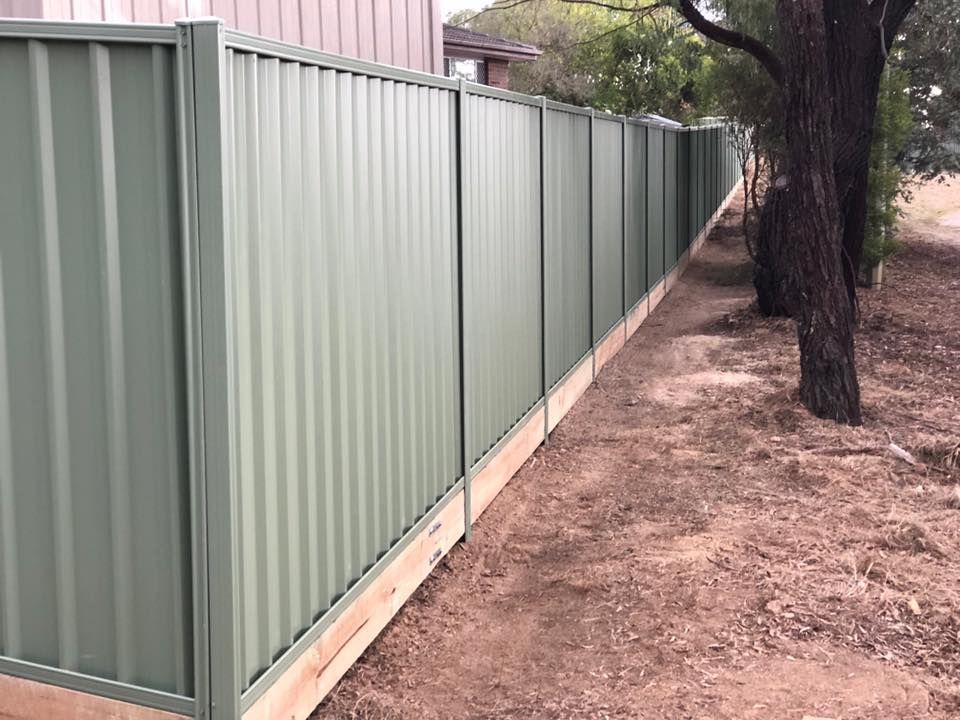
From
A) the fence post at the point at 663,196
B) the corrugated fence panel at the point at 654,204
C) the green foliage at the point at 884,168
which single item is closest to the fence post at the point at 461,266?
the corrugated fence panel at the point at 654,204

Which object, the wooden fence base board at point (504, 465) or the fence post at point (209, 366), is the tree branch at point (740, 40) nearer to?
the wooden fence base board at point (504, 465)

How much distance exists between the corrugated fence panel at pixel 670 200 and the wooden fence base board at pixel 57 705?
38.7ft

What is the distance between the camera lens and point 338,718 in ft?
12.0

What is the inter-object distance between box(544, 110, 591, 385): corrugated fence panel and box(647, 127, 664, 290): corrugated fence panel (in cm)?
395

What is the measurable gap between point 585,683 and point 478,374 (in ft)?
6.37

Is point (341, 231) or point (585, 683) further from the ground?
point (341, 231)

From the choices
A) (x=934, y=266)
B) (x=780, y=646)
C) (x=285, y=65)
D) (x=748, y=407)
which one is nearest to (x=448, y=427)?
(x=780, y=646)

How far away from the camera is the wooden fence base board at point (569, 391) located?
25.2 ft

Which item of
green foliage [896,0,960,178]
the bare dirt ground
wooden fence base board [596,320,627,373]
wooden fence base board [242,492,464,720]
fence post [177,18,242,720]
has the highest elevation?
green foliage [896,0,960,178]

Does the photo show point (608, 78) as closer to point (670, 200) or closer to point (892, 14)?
point (670, 200)

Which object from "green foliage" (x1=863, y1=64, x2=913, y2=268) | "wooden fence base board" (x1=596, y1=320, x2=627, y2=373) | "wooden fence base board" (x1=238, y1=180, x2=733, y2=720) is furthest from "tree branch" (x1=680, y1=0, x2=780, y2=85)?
"wooden fence base board" (x1=238, y1=180, x2=733, y2=720)

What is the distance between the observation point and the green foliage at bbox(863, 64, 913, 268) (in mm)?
14398

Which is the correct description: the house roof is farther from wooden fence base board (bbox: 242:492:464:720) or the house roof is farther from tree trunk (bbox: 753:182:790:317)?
wooden fence base board (bbox: 242:492:464:720)

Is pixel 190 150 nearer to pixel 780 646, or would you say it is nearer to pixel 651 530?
pixel 780 646
